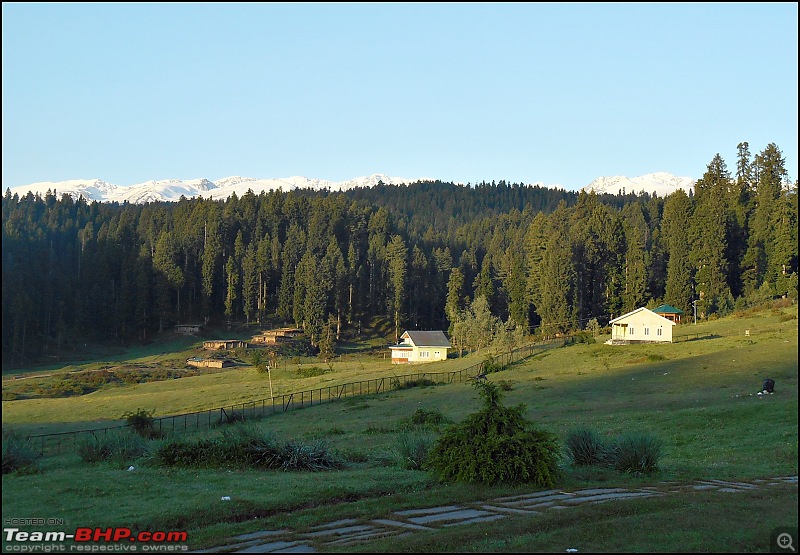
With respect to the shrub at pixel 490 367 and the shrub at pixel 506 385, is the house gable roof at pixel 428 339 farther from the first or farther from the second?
the shrub at pixel 506 385

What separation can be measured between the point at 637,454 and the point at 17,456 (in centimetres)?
1620

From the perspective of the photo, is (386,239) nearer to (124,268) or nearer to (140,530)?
(124,268)

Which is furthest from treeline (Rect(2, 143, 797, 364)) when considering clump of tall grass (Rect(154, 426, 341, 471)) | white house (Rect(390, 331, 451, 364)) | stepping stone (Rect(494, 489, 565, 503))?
stepping stone (Rect(494, 489, 565, 503))

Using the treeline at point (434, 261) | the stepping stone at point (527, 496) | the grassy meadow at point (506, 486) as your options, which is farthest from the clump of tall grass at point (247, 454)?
the treeline at point (434, 261)

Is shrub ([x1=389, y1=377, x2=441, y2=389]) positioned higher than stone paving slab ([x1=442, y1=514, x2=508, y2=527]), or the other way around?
stone paving slab ([x1=442, y1=514, x2=508, y2=527])

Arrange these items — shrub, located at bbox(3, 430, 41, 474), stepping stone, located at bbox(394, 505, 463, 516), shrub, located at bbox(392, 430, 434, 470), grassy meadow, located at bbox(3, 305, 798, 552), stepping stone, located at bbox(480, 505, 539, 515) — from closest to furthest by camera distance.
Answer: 1. grassy meadow, located at bbox(3, 305, 798, 552)
2. stepping stone, located at bbox(480, 505, 539, 515)
3. stepping stone, located at bbox(394, 505, 463, 516)
4. shrub, located at bbox(3, 430, 41, 474)
5. shrub, located at bbox(392, 430, 434, 470)

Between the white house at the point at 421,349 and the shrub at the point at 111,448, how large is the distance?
65.6 meters

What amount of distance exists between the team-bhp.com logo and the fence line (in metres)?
21.3

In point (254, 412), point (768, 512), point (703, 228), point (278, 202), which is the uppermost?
point (278, 202)

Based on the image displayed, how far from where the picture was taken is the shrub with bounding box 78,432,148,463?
24406mm

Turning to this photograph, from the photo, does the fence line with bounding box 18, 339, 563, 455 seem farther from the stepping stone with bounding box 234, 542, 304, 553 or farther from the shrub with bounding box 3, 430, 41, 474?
the stepping stone with bounding box 234, 542, 304, 553

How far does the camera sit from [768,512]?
12812 millimetres

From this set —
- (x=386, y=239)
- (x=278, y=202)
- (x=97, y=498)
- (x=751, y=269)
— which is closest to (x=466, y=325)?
(x=751, y=269)

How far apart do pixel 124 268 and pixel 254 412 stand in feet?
77.8
